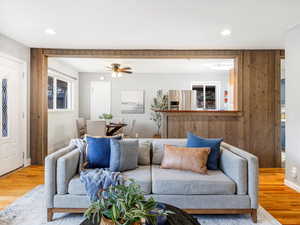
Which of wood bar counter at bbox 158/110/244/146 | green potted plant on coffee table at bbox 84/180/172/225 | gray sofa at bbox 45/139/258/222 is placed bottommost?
gray sofa at bbox 45/139/258/222

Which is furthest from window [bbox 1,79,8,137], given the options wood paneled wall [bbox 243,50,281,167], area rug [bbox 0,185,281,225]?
wood paneled wall [bbox 243,50,281,167]

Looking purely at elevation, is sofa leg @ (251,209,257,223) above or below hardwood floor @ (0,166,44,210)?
above

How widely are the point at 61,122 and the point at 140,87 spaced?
296 cm

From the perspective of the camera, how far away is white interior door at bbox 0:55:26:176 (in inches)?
161

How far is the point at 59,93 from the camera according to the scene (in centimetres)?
689

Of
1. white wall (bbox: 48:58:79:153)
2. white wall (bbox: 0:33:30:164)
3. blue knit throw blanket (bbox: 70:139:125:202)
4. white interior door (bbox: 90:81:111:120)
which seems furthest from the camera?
white interior door (bbox: 90:81:111:120)

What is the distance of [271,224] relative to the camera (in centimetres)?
244

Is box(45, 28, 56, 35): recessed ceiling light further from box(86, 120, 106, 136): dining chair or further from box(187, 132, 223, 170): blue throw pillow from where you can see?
box(187, 132, 223, 170): blue throw pillow

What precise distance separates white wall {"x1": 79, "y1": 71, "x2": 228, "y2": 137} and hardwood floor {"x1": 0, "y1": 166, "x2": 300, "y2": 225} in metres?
4.01

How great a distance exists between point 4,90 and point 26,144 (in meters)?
1.18

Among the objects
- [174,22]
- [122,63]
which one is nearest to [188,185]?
[174,22]

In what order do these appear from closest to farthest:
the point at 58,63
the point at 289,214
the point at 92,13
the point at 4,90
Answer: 1. the point at 289,214
2. the point at 92,13
3. the point at 4,90
4. the point at 58,63

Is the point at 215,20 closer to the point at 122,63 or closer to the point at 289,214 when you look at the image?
the point at 289,214

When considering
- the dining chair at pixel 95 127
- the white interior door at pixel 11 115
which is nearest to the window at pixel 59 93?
the dining chair at pixel 95 127
